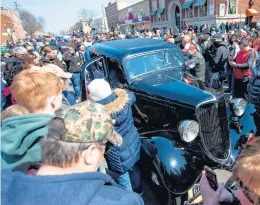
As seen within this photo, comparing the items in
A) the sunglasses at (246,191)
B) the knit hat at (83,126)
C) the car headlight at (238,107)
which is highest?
the knit hat at (83,126)

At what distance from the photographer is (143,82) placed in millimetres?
3438

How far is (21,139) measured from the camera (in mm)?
1349

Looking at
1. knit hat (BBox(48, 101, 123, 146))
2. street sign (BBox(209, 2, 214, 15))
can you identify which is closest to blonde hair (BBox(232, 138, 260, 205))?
knit hat (BBox(48, 101, 123, 146))

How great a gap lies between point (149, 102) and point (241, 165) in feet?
7.15

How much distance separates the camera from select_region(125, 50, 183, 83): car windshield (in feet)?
11.9

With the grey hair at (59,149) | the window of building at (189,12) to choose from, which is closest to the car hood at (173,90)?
the grey hair at (59,149)

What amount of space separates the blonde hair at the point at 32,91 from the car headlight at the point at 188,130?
1.58m

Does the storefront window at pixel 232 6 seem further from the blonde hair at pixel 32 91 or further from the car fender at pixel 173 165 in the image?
the blonde hair at pixel 32 91

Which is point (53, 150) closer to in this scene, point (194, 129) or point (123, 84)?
point (194, 129)

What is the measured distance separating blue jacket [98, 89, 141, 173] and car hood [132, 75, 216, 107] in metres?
0.68

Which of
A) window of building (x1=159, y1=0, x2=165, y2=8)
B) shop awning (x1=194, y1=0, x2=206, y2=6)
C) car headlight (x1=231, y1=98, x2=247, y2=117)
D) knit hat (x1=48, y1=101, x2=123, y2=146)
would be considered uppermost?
window of building (x1=159, y1=0, x2=165, y2=8)

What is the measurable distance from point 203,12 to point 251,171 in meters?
30.4

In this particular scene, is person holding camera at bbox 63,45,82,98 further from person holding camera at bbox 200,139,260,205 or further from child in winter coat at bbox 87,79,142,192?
person holding camera at bbox 200,139,260,205

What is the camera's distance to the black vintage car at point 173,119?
2451mm
